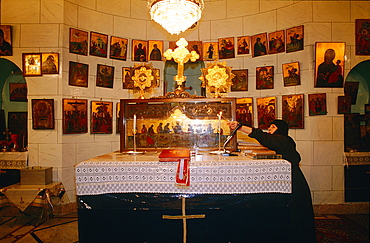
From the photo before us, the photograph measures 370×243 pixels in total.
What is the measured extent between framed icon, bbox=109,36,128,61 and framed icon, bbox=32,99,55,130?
2.10m

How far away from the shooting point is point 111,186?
3.34m

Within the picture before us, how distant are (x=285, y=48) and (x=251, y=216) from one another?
15.7 ft

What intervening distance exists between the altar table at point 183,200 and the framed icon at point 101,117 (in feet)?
11.3

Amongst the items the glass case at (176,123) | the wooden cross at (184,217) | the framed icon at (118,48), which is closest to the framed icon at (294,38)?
the glass case at (176,123)

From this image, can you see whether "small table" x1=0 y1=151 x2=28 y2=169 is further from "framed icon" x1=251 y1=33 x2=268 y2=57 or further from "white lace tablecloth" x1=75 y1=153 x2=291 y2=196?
"framed icon" x1=251 y1=33 x2=268 y2=57

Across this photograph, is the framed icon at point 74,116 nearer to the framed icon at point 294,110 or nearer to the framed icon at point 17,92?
the framed icon at point 17,92

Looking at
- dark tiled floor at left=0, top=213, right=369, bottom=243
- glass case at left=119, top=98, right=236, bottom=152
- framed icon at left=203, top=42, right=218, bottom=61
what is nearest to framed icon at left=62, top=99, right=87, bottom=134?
dark tiled floor at left=0, top=213, right=369, bottom=243

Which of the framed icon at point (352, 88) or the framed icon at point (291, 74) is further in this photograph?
the framed icon at point (352, 88)

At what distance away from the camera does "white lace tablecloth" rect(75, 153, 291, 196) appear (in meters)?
3.30

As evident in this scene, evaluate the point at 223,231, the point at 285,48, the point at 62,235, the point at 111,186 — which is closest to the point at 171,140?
the point at 111,186

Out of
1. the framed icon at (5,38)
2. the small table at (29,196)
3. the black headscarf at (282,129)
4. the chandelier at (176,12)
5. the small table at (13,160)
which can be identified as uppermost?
the framed icon at (5,38)

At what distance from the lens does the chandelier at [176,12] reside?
3678mm

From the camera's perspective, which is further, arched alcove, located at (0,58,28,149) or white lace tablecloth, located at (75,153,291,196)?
arched alcove, located at (0,58,28,149)

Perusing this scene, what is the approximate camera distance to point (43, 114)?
5.99 m
